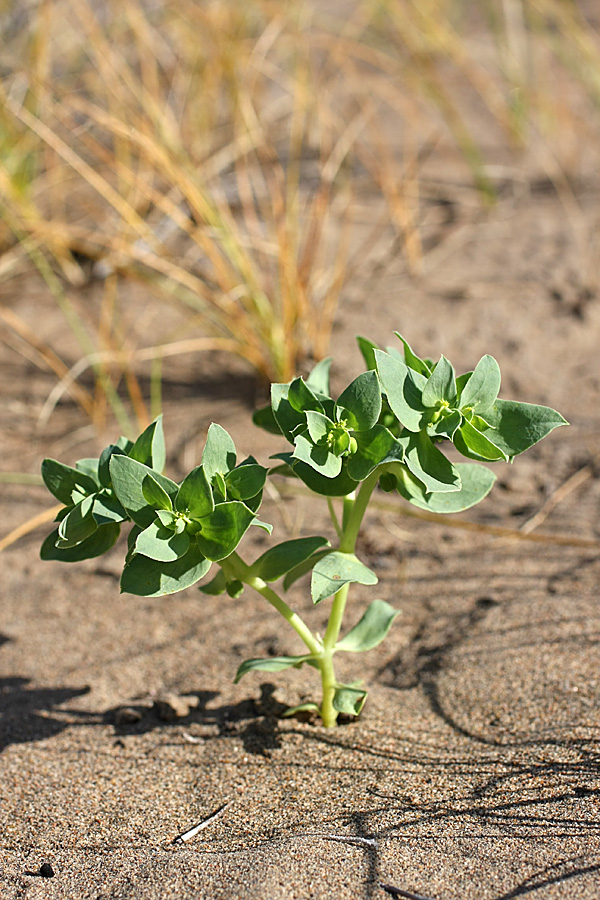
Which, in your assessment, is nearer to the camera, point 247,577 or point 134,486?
point 134,486

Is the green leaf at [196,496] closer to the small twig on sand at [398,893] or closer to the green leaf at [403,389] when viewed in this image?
the green leaf at [403,389]

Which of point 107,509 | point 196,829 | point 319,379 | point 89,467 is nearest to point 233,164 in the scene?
point 319,379

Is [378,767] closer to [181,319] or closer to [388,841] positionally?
[388,841]

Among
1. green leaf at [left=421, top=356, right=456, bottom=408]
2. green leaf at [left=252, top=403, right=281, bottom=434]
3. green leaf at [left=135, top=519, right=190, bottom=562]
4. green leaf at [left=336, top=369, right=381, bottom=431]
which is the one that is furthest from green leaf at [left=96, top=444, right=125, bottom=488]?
green leaf at [left=421, top=356, right=456, bottom=408]

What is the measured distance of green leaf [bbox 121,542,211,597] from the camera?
1110 mm

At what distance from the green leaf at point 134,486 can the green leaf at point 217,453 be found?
0.06m

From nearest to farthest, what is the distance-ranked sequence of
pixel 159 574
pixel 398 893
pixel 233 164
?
pixel 398 893
pixel 159 574
pixel 233 164

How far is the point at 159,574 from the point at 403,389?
0.43 meters

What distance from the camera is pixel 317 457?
3.62 feet

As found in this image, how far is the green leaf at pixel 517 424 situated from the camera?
1125mm

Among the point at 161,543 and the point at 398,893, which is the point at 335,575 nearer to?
the point at 161,543

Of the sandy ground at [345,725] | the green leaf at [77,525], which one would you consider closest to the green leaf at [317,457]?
the green leaf at [77,525]

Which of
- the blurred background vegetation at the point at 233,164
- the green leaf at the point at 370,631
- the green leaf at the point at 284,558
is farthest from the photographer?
the blurred background vegetation at the point at 233,164

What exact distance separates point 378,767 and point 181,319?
1.95m
